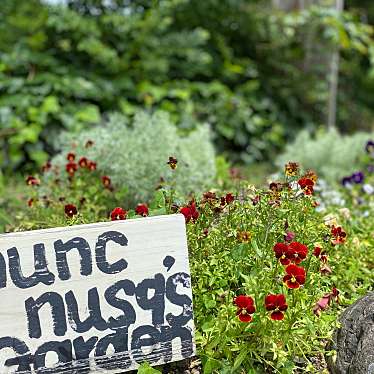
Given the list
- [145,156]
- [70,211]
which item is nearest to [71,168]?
[145,156]

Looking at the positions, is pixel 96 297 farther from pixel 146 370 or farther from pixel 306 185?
pixel 306 185

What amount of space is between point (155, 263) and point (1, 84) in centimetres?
350

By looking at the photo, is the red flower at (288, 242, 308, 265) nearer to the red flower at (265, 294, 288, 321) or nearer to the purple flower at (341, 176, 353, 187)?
the red flower at (265, 294, 288, 321)

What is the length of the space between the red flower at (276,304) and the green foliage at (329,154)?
281cm

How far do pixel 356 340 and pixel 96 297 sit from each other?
3.09ft

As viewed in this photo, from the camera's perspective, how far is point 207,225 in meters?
2.46

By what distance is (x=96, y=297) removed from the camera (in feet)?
6.84

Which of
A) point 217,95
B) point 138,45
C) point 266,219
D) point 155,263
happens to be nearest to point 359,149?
point 217,95

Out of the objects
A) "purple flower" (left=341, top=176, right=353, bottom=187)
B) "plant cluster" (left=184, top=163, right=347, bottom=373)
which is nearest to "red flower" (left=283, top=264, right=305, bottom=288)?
"plant cluster" (left=184, top=163, right=347, bottom=373)

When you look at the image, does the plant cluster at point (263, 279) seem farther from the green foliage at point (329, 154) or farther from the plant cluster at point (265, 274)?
the green foliage at point (329, 154)

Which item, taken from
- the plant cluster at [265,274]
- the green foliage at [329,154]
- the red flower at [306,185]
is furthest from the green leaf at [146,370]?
the green foliage at [329,154]

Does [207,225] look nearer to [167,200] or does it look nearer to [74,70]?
[167,200]

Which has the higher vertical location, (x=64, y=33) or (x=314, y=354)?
(x=64, y=33)

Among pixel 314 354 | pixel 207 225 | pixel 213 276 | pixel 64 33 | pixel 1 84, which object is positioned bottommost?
pixel 314 354
